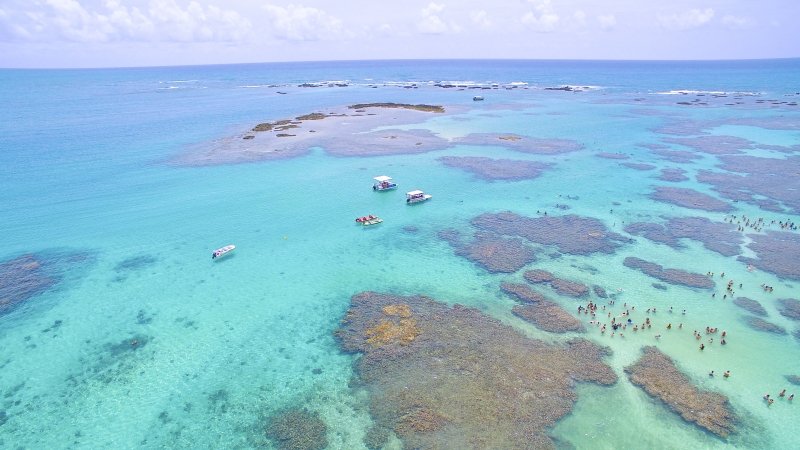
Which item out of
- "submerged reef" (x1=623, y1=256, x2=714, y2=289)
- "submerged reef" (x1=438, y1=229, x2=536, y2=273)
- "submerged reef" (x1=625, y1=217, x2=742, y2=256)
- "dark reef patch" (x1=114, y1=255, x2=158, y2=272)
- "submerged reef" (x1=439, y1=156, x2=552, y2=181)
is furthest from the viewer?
"submerged reef" (x1=439, y1=156, x2=552, y2=181)

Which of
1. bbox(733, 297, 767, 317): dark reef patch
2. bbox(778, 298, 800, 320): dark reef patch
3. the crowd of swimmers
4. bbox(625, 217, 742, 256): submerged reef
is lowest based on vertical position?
bbox(733, 297, 767, 317): dark reef patch

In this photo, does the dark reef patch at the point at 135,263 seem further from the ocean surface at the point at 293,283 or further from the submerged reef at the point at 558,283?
the submerged reef at the point at 558,283

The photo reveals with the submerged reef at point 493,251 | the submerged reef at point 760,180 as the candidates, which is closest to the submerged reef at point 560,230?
the submerged reef at point 493,251

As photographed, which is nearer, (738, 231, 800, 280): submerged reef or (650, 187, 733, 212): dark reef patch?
(738, 231, 800, 280): submerged reef

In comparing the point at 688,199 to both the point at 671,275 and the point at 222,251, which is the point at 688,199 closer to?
the point at 671,275

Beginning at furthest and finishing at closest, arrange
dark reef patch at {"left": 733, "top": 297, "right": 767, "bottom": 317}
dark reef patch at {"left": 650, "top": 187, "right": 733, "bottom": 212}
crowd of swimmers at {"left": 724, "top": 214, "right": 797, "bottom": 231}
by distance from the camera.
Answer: dark reef patch at {"left": 650, "top": 187, "right": 733, "bottom": 212}, crowd of swimmers at {"left": 724, "top": 214, "right": 797, "bottom": 231}, dark reef patch at {"left": 733, "top": 297, "right": 767, "bottom": 317}

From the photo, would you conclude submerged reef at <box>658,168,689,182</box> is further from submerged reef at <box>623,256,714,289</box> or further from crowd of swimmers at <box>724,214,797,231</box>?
submerged reef at <box>623,256,714,289</box>

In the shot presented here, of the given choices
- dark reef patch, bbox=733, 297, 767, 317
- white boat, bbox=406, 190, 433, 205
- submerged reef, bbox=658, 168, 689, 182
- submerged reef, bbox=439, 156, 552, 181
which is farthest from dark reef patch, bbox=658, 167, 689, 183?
white boat, bbox=406, 190, 433, 205
